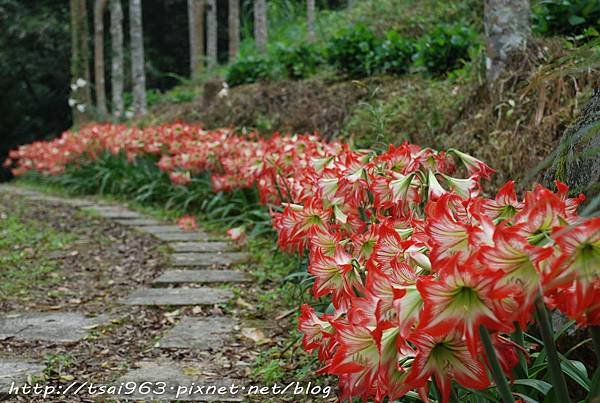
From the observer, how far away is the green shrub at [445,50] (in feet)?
19.9

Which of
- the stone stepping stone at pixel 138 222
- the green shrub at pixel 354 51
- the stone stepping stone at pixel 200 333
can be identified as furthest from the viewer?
the green shrub at pixel 354 51

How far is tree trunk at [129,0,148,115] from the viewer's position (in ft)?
37.6

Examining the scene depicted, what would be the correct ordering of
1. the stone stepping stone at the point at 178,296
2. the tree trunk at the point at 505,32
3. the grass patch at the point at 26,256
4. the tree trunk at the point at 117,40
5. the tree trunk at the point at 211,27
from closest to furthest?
1. the stone stepping stone at the point at 178,296
2. the grass patch at the point at 26,256
3. the tree trunk at the point at 505,32
4. the tree trunk at the point at 117,40
5. the tree trunk at the point at 211,27

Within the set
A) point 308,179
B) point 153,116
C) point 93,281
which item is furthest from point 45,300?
point 153,116

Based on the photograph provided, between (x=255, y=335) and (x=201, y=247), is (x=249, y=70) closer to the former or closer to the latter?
(x=201, y=247)

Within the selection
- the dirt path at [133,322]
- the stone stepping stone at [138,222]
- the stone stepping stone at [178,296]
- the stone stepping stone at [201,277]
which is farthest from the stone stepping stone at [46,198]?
the stone stepping stone at [178,296]

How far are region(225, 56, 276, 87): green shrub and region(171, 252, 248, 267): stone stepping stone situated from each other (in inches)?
208

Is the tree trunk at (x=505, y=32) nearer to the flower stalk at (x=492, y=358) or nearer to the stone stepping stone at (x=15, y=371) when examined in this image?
the stone stepping stone at (x=15, y=371)

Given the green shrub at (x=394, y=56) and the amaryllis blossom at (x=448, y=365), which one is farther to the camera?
the green shrub at (x=394, y=56)

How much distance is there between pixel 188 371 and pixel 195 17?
15.1 m

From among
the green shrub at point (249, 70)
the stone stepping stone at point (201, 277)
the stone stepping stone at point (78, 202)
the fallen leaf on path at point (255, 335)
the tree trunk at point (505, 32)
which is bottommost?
the stone stepping stone at point (78, 202)

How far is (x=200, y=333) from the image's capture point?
2.78 m

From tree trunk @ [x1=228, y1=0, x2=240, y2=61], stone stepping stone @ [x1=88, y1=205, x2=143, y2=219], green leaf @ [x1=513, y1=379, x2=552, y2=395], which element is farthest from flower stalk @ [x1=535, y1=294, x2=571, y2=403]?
tree trunk @ [x1=228, y1=0, x2=240, y2=61]

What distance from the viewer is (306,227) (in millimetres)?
1914
